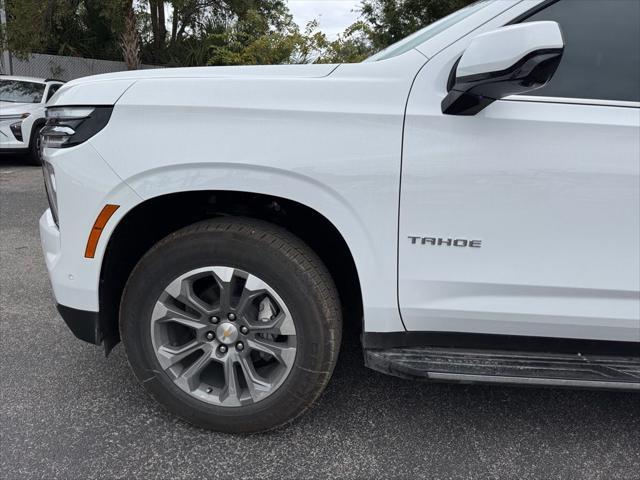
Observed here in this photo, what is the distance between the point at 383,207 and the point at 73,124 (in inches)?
48.2

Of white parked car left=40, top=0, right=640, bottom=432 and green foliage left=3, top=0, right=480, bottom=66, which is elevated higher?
green foliage left=3, top=0, right=480, bottom=66

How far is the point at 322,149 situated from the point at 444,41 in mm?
603

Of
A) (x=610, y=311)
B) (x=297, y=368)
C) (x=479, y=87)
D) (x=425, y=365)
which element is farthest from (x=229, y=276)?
(x=610, y=311)

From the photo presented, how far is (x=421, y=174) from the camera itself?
188cm

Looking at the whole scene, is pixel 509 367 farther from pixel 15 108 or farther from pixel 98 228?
pixel 15 108

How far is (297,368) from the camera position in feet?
6.86

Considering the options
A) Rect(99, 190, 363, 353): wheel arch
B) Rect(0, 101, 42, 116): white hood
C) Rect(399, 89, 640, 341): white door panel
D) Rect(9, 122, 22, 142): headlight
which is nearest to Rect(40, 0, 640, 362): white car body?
Rect(399, 89, 640, 341): white door panel

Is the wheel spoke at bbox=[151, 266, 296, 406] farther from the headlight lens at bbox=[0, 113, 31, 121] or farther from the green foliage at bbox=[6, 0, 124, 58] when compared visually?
the green foliage at bbox=[6, 0, 124, 58]

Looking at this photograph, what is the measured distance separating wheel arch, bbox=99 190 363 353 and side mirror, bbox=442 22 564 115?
70cm

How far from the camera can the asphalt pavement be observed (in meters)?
2.07

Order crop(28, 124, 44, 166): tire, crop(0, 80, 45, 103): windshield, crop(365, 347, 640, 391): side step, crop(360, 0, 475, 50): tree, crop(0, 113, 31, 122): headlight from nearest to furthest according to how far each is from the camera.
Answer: crop(365, 347, 640, 391): side step
crop(0, 113, 31, 122): headlight
crop(28, 124, 44, 166): tire
crop(0, 80, 45, 103): windshield
crop(360, 0, 475, 50): tree

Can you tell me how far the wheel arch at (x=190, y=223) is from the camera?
7.04 ft

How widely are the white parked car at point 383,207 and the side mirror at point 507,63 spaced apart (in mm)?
12

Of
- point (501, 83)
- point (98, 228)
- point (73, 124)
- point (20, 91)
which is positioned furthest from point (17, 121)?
A: point (501, 83)
